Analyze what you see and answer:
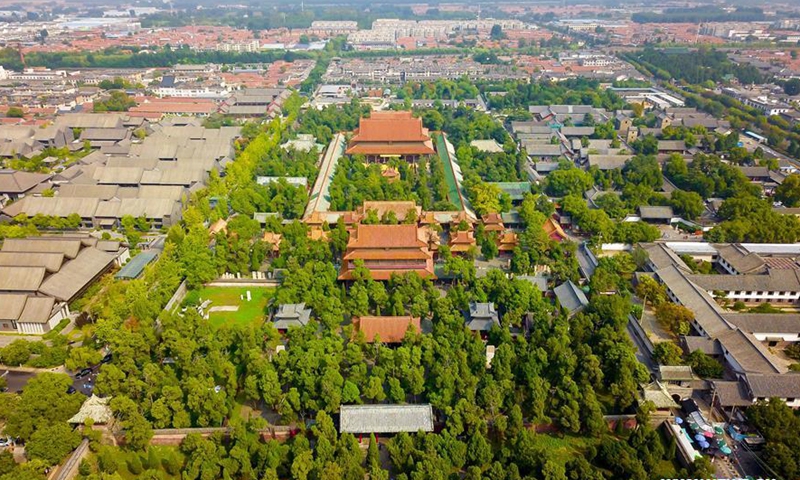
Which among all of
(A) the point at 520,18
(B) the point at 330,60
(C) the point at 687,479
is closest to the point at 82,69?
(B) the point at 330,60

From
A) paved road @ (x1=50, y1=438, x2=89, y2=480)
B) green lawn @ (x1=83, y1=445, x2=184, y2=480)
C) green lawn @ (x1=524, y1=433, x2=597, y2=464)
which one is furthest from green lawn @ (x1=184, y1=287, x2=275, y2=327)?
green lawn @ (x1=524, y1=433, x2=597, y2=464)

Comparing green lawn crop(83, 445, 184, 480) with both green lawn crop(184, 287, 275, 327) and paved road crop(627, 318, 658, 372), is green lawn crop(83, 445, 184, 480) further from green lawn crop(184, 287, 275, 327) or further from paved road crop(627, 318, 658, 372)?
paved road crop(627, 318, 658, 372)

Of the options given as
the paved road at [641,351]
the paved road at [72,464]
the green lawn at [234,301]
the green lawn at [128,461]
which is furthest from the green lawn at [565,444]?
the paved road at [72,464]

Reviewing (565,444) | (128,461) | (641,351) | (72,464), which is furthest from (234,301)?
(641,351)

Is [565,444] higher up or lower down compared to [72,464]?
lower down

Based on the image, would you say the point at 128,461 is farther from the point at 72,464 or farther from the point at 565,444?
the point at 565,444

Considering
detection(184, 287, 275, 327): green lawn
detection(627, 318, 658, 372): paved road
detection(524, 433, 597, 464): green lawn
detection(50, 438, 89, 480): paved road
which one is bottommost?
detection(184, 287, 275, 327): green lawn

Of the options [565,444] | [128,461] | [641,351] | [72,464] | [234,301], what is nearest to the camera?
[72,464]

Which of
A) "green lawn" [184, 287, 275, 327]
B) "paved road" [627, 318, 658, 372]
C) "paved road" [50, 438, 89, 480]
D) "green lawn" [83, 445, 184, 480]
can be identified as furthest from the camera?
"green lawn" [184, 287, 275, 327]

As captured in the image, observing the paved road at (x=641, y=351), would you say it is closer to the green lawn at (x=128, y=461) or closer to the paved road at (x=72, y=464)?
the green lawn at (x=128, y=461)

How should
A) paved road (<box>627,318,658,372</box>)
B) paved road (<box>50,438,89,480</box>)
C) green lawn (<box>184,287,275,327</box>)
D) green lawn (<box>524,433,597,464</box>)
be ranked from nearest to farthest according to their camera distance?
paved road (<box>50,438,89,480</box>)
green lawn (<box>524,433,597,464</box>)
paved road (<box>627,318,658,372</box>)
green lawn (<box>184,287,275,327</box>)
